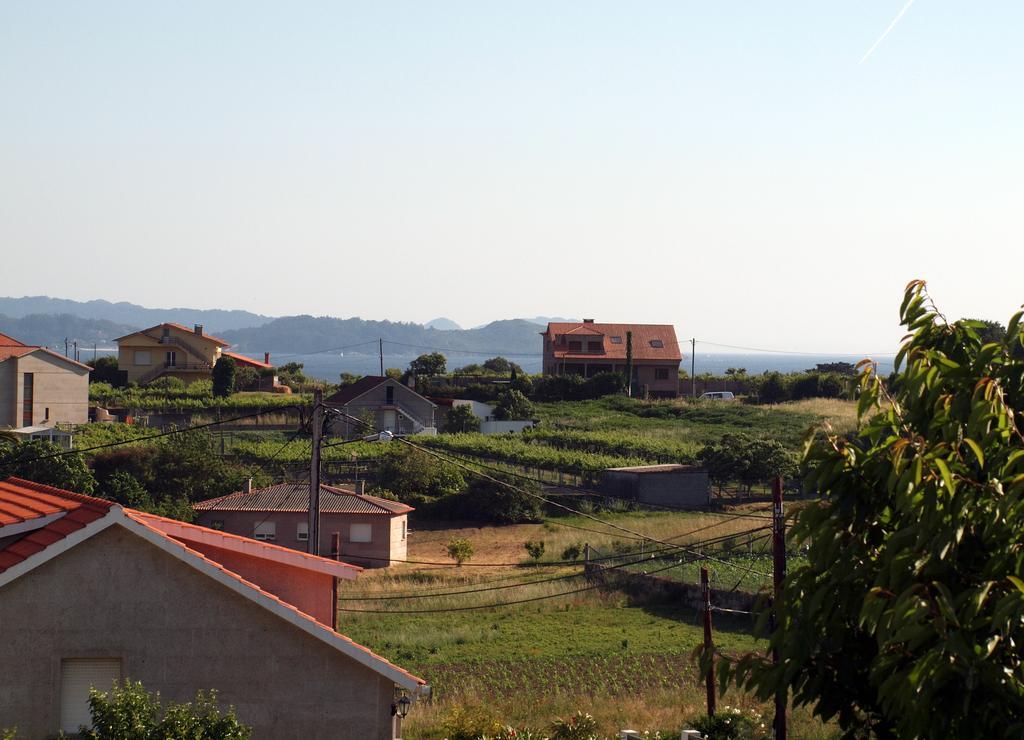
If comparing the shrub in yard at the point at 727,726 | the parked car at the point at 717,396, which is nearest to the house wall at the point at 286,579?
the shrub in yard at the point at 727,726

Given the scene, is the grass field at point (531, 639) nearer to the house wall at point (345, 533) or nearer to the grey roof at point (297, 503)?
the house wall at point (345, 533)

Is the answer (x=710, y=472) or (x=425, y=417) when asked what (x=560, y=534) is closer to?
(x=710, y=472)

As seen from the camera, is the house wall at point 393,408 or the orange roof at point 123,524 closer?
the orange roof at point 123,524

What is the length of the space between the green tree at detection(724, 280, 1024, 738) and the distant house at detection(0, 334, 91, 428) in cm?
6725

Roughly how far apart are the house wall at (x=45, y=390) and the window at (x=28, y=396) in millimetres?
112

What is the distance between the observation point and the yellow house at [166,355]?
96.9 m

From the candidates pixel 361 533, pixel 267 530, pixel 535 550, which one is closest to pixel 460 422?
pixel 267 530

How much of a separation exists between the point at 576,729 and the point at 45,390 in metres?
59.1

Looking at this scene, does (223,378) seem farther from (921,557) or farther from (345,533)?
Result: (921,557)

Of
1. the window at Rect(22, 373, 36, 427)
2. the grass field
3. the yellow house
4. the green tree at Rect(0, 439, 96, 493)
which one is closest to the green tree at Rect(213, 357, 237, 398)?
the yellow house

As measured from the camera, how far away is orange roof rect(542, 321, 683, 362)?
99375 mm

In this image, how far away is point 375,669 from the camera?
13398 mm

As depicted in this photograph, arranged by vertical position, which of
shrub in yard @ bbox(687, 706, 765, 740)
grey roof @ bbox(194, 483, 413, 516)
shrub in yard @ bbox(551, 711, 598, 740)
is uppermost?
shrub in yard @ bbox(687, 706, 765, 740)

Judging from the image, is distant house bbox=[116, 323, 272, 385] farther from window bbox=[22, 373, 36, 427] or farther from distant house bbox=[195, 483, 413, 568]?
distant house bbox=[195, 483, 413, 568]
